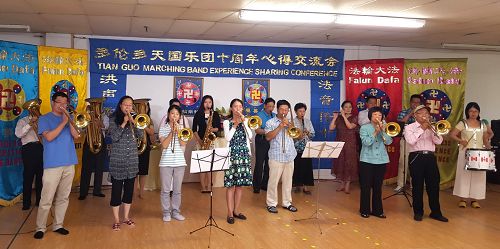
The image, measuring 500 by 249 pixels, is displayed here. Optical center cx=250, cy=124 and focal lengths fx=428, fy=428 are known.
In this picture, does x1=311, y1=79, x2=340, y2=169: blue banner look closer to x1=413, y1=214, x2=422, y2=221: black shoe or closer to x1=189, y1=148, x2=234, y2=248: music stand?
x1=413, y1=214, x2=422, y2=221: black shoe

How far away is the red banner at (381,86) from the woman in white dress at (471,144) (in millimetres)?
1787

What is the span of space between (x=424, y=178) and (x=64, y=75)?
590 centimetres

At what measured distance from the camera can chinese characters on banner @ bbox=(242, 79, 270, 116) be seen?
8.27 metres

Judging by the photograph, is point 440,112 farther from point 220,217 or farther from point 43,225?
point 43,225

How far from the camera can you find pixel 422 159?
5672 mm

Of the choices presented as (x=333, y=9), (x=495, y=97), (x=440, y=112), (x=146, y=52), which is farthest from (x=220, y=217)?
(x=495, y=97)

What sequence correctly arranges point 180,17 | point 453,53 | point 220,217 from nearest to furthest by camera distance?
point 220,217 < point 180,17 < point 453,53

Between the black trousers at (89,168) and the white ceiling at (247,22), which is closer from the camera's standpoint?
the white ceiling at (247,22)

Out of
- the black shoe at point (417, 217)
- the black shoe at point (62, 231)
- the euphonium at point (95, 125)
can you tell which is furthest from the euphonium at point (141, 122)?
the black shoe at point (417, 217)

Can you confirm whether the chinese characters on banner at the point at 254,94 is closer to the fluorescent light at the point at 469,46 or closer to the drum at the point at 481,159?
the fluorescent light at the point at 469,46

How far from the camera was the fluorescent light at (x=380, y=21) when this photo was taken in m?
5.96

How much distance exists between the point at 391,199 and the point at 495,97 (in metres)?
4.20

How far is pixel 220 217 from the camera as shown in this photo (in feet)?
18.6

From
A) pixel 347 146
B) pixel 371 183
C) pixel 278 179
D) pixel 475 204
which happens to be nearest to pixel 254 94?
pixel 347 146
